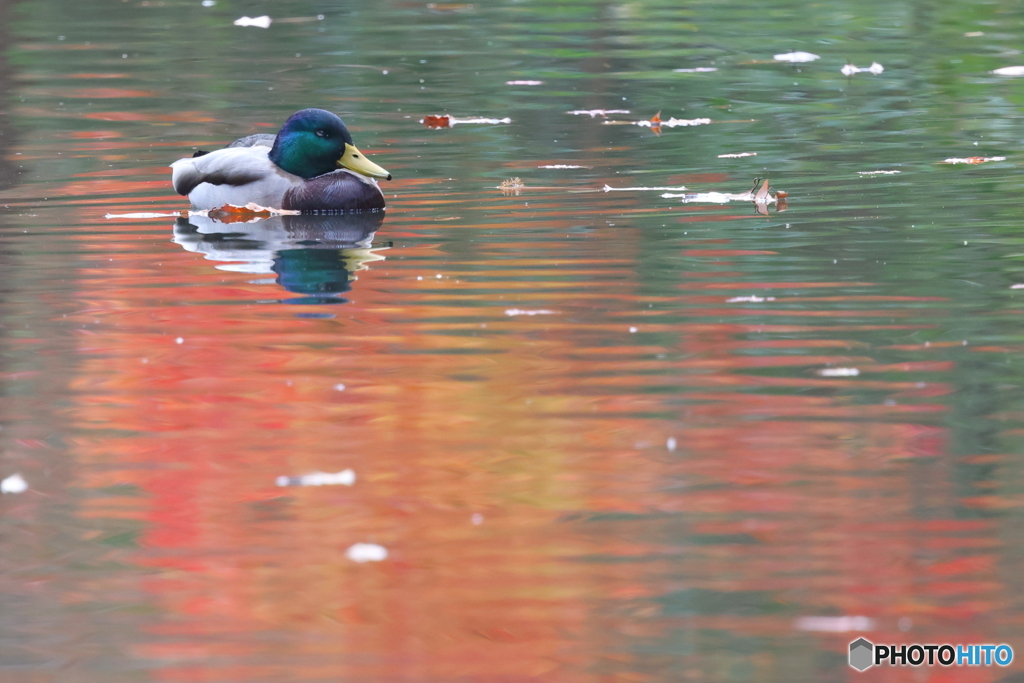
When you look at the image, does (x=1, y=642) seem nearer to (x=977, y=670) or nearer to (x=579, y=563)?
(x=579, y=563)

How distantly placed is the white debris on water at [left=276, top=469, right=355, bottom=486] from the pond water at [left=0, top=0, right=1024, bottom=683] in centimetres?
2

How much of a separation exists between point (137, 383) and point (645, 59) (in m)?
11.4

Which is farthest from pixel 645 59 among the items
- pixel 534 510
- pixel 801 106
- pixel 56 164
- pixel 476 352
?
pixel 534 510

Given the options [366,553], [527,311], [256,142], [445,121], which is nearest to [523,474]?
[366,553]

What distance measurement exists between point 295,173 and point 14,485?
5.68 metres

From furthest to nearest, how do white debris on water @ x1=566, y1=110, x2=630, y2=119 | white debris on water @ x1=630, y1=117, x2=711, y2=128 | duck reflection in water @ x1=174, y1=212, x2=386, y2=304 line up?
white debris on water @ x1=566, y1=110, x2=630, y2=119, white debris on water @ x1=630, y1=117, x2=711, y2=128, duck reflection in water @ x1=174, y1=212, x2=386, y2=304

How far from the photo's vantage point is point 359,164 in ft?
34.9

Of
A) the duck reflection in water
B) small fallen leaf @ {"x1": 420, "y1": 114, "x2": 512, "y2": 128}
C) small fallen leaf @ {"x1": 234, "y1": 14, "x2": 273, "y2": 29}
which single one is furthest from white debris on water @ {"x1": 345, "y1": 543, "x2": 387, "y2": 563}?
small fallen leaf @ {"x1": 234, "y1": 14, "x2": 273, "y2": 29}

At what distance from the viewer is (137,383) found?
6441 millimetres

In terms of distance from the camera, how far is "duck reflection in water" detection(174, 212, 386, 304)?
8.27m

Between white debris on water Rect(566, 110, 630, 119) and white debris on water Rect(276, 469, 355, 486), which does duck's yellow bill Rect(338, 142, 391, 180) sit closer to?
white debris on water Rect(566, 110, 630, 119)

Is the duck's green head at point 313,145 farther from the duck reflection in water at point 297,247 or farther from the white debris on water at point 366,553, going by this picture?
the white debris on water at point 366,553

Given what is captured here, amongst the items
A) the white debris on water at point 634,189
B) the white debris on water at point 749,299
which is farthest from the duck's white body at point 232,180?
the white debris on water at point 749,299

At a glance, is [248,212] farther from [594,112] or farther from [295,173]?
[594,112]
